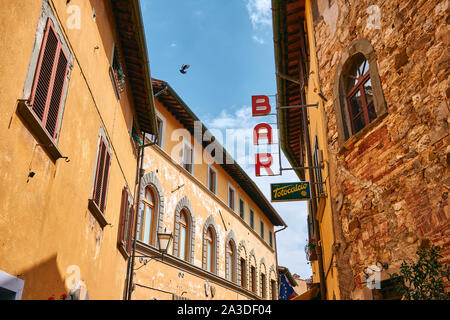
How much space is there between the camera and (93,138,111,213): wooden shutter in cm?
781

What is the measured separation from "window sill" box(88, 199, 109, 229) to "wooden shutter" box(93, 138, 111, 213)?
191 mm

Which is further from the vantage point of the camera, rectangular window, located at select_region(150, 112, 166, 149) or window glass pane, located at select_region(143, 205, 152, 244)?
rectangular window, located at select_region(150, 112, 166, 149)

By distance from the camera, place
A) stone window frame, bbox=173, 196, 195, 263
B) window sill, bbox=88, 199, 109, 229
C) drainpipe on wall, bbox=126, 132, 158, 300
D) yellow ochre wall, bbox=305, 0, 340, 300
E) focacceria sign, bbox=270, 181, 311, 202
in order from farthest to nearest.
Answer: stone window frame, bbox=173, 196, 195, 263 < drainpipe on wall, bbox=126, 132, 158, 300 < focacceria sign, bbox=270, 181, 311, 202 < yellow ochre wall, bbox=305, 0, 340, 300 < window sill, bbox=88, 199, 109, 229

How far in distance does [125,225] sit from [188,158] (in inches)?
271

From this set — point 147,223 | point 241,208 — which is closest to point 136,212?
point 147,223

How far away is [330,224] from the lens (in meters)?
7.61

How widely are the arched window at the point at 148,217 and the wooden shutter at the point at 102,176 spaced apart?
5.07 m

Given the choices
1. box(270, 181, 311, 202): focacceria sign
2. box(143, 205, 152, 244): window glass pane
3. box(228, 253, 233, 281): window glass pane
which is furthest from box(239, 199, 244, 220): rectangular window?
box(270, 181, 311, 202): focacceria sign

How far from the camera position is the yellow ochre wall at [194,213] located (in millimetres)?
13547

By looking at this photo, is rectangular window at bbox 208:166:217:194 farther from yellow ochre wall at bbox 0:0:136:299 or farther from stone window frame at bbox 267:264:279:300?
yellow ochre wall at bbox 0:0:136:299

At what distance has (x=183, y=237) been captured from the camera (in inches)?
631

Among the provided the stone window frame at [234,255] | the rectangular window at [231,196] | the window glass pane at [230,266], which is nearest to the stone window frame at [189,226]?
the stone window frame at [234,255]

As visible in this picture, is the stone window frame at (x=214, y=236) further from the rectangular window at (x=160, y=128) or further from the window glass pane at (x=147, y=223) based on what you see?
the rectangular window at (x=160, y=128)
